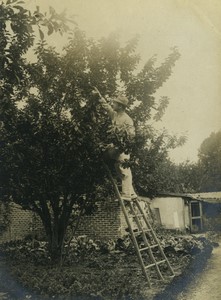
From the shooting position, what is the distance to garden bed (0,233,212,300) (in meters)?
6.31

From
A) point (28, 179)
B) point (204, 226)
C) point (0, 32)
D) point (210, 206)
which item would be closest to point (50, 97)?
point (28, 179)

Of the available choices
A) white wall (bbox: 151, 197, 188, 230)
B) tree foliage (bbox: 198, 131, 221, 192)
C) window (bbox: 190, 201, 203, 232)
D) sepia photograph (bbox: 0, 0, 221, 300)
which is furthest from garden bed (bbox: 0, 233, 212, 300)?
tree foliage (bbox: 198, 131, 221, 192)

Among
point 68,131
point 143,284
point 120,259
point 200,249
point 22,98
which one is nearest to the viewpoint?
point 143,284

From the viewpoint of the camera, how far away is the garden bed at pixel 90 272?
6.31 metres

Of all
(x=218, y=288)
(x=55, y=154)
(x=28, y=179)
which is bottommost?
(x=218, y=288)

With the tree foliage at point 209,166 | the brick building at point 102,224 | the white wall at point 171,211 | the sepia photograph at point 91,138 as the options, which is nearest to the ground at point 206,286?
the sepia photograph at point 91,138

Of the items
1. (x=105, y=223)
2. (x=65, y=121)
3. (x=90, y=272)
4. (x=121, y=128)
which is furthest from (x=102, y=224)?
(x=121, y=128)

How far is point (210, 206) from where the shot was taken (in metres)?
28.7

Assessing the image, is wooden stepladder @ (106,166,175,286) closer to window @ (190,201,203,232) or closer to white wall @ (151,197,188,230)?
white wall @ (151,197,188,230)

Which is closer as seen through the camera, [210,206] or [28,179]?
[28,179]

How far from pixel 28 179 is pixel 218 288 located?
182 inches

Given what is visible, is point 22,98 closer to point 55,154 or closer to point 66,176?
point 55,154

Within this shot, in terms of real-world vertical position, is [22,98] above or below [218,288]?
above

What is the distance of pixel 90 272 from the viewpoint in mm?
8398
